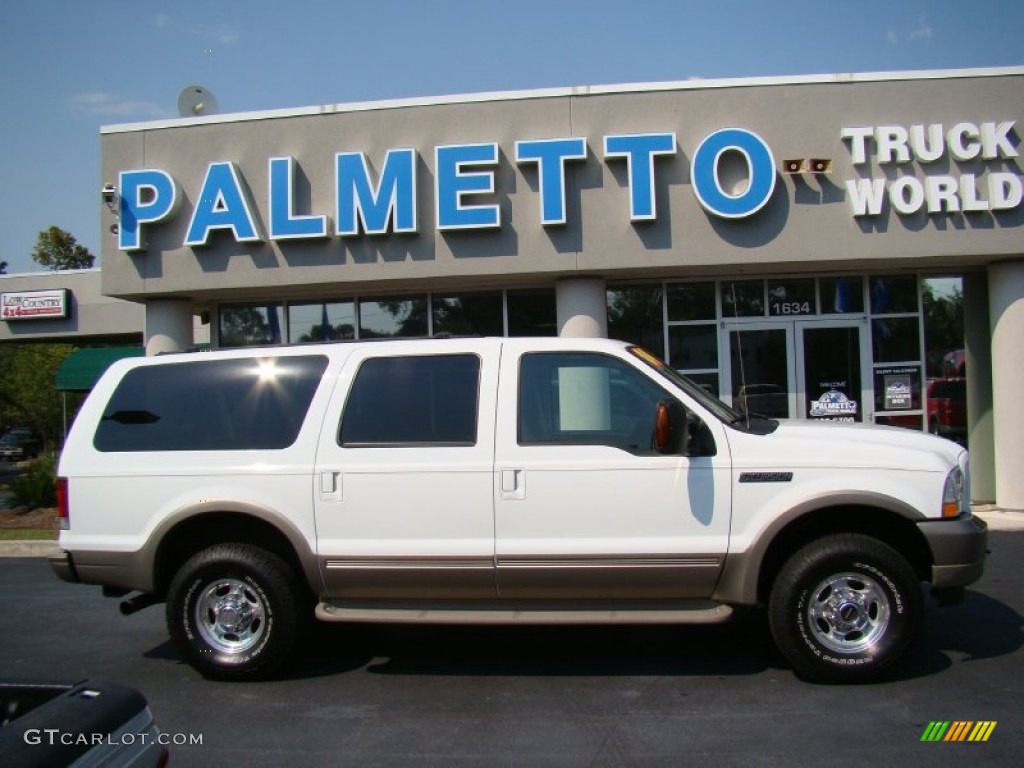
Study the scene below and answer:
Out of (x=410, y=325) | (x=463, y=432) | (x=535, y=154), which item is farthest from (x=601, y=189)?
(x=463, y=432)

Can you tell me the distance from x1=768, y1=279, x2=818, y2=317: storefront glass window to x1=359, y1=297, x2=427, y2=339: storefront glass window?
5.37 meters

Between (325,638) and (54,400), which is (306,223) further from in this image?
(54,400)

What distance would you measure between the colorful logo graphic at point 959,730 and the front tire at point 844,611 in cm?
52

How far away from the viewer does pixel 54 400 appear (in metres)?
38.8

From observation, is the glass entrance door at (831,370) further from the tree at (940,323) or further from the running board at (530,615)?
the running board at (530,615)

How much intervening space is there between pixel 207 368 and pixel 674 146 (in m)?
7.81

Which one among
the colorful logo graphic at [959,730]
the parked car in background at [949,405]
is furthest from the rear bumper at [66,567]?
the parked car in background at [949,405]

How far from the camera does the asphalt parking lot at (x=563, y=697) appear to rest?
3.98 m

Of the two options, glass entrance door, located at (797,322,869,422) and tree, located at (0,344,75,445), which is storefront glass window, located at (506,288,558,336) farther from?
tree, located at (0,344,75,445)

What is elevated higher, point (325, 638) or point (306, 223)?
point (306, 223)

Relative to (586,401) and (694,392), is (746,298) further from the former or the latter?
(586,401)

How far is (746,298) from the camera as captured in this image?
12.5 meters

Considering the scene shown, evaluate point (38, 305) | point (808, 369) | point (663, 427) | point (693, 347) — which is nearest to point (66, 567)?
point (663, 427)

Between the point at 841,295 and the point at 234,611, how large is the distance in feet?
33.8
